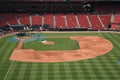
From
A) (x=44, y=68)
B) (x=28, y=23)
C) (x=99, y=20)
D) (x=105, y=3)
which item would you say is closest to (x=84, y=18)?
(x=99, y=20)

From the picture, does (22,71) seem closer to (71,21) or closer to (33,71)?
(33,71)

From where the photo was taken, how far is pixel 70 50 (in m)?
67.0

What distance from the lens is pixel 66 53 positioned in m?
64.7

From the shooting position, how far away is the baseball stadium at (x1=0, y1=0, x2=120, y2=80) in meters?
54.1

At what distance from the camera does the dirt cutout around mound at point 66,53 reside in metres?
61.3

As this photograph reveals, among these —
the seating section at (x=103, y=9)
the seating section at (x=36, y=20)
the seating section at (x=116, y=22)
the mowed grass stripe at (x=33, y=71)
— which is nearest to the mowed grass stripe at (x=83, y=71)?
the mowed grass stripe at (x=33, y=71)

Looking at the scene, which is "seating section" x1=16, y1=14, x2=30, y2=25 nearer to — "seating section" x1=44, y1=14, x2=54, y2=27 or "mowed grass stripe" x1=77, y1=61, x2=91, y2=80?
"seating section" x1=44, y1=14, x2=54, y2=27

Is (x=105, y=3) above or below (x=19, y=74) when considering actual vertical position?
above

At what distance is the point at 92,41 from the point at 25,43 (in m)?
19.1

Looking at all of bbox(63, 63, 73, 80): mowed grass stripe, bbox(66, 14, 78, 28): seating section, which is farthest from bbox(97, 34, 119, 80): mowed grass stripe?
bbox(66, 14, 78, 28): seating section

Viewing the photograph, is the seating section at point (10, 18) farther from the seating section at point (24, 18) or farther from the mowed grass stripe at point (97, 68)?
the mowed grass stripe at point (97, 68)

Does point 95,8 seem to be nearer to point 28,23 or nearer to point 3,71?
point 28,23

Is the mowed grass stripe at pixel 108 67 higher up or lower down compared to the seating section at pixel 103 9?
lower down

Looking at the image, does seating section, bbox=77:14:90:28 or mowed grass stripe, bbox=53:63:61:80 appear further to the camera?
seating section, bbox=77:14:90:28
